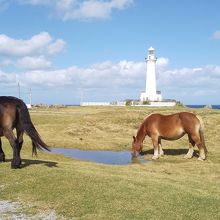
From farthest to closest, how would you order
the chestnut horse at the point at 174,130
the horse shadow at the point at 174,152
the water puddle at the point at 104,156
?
the horse shadow at the point at 174,152 < the water puddle at the point at 104,156 < the chestnut horse at the point at 174,130

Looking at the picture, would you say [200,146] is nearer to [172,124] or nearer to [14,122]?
[172,124]

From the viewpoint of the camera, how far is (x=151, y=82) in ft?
319

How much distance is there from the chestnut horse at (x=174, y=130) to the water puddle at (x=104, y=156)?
0.88 metres

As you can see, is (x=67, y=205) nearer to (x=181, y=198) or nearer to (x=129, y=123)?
(x=181, y=198)

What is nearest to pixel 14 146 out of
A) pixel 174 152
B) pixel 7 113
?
pixel 7 113

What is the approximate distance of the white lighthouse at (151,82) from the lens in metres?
97.2

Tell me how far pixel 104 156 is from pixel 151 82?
238 ft

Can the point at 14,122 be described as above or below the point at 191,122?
above

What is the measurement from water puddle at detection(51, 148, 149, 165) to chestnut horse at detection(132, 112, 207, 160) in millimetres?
881

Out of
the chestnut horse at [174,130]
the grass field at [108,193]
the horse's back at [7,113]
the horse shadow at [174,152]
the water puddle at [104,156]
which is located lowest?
the water puddle at [104,156]

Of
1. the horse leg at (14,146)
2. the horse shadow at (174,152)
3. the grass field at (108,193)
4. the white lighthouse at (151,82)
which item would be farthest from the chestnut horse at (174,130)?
the white lighthouse at (151,82)

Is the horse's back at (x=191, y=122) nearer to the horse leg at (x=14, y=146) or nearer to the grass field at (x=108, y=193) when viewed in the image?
the grass field at (x=108, y=193)

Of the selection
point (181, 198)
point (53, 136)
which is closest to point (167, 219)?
point (181, 198)

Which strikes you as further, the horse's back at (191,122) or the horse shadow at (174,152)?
the horse shadow at (174,152)
